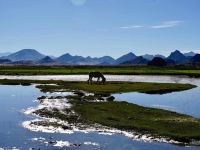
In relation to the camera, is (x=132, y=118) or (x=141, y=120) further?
(x=132, y=118)

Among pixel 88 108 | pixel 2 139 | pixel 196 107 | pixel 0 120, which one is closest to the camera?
pixel 2 139

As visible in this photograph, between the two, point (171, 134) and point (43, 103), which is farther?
point (43, 103)

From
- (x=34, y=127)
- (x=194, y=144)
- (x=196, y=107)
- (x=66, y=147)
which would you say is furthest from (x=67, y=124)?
(x=196, y=107)

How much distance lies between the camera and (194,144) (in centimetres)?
2862

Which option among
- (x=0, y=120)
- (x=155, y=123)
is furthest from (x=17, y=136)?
(x=155, y=123)

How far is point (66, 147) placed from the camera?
2770cm

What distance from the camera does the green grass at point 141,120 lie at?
31500 millimetres

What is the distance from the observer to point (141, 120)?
1427 inches

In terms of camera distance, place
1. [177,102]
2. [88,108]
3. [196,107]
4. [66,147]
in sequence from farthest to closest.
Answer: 1. [177,102]
2. [196,107]
3. [88,108]
4. [66,147]

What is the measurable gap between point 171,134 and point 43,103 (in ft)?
75.3

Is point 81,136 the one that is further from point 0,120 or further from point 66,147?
point 0,120

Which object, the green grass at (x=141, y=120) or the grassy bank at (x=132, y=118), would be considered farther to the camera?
the grassy bank at (x=132, y=118)

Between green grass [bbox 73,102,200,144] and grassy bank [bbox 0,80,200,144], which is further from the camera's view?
grassy bank [bbox 0,80,200,144]

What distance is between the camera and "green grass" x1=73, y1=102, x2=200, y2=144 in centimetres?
3150
